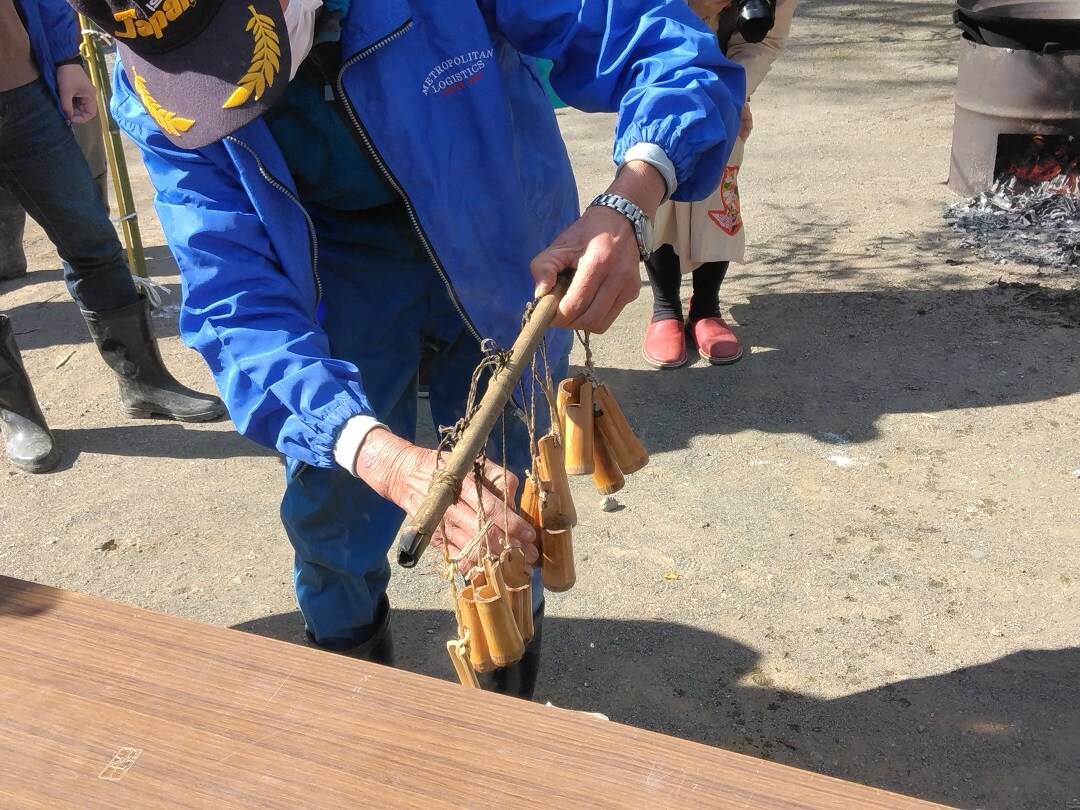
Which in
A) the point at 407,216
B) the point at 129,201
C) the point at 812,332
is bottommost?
the point at 812,332

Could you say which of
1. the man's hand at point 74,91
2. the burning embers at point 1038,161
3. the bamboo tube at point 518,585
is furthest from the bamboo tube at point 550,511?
the burning embers at point 1038,161

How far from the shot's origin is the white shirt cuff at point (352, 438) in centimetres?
154

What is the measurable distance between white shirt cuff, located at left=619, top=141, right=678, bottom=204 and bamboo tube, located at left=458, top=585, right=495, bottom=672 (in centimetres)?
77

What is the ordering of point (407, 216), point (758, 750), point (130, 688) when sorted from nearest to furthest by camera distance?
point (130, 688), point (407, 216), point (758, 750)

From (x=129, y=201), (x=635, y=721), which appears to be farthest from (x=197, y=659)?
(x=129, y=201)

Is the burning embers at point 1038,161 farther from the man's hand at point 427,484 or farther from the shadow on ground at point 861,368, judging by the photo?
the man's hand at point 427,484

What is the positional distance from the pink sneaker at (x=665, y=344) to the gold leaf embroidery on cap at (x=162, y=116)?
2711 mm

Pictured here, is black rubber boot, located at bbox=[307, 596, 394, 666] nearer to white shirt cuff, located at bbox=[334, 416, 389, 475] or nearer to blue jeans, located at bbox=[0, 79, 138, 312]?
white shirt cuff, located at bbox=[334, 416, 389, 475]

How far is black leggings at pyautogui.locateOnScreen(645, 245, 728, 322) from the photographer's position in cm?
420

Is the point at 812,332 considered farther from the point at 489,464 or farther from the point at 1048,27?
the point at 489,464

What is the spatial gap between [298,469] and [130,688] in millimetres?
653

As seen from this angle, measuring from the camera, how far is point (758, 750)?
2.44 metres

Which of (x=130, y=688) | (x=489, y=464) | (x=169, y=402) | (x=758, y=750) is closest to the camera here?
(x=130, y=688)

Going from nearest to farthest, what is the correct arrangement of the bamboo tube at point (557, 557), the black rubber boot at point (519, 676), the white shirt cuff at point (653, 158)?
the bamboo tube at point (557, 557) → the white shirt cuff at point (653, 158) → the black rubber boot at point (519, 676)
